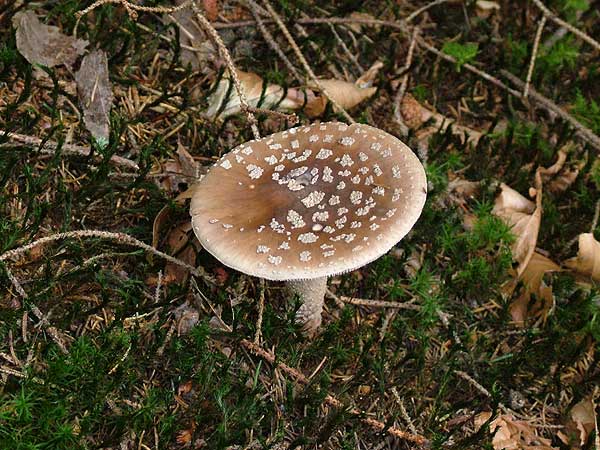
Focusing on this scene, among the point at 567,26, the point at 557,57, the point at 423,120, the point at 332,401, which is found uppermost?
the point at 567,26

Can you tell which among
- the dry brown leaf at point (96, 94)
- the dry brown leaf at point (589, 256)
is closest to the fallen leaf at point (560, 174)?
the dry brown leaf at point (589, 256)

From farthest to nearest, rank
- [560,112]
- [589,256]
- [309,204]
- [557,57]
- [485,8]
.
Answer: [485,8] → [557,57] → [560,112] → [589,256] → [309,204]

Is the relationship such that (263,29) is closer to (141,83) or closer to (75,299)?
(141,83)

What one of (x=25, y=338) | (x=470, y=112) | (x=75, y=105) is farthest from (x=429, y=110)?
(x=25, y=338)

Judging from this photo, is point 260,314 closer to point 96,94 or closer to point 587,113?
point 96,94

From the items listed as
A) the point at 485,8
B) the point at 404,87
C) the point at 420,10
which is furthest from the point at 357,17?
the point at 485,8

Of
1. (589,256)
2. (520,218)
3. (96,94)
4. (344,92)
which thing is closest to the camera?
(589,256)

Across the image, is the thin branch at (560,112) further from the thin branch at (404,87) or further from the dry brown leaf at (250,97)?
the dry brown leaf at (250,97)
